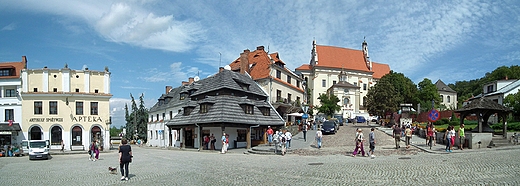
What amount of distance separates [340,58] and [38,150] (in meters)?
80.8

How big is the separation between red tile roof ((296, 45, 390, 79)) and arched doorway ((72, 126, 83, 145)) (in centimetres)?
6202

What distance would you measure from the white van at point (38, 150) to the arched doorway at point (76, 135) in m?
13.1

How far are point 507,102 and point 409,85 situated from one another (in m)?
27.0

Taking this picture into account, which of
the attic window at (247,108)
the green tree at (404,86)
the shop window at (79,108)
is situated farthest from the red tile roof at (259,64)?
the green tree at (404,86)

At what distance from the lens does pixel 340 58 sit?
99.5m

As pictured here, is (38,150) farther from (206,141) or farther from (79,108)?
(79,108)

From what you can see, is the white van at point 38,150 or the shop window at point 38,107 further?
the shop window at point 38,107

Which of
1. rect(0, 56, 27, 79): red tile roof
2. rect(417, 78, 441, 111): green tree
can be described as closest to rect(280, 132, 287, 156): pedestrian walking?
rect(0, 56, 27, 79): red tile roof

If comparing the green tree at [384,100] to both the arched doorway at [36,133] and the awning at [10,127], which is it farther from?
the awning at [10,127]

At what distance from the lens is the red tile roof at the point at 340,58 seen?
318 ft

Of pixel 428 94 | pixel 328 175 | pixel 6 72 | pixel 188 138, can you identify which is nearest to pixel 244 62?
pixel 188 138

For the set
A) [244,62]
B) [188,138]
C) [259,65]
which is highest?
[244,62]

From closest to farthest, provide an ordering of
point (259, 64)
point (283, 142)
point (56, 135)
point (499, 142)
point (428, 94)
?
point (499, 142) < point (283, 142) < point (56, 135) < point (259, 64) < point (428, 94)

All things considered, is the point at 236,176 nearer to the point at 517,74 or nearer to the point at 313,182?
the point at 313,182
